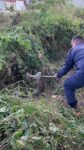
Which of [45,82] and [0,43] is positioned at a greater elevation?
[0,43]

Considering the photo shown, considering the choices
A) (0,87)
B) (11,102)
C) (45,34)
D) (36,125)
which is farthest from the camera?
(45,34)

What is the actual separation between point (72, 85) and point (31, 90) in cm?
100

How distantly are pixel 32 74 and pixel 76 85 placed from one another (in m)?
1.82

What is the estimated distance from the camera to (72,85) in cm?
809

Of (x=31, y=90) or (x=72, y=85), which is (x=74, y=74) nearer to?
(x=72, y=85)

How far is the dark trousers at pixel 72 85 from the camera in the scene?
8.00 m

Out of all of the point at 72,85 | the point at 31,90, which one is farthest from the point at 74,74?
the point at 31,90

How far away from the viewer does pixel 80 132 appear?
6.13 metres

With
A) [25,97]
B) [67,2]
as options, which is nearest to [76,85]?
[25,97]

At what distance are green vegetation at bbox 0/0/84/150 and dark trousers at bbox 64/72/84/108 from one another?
205 mm

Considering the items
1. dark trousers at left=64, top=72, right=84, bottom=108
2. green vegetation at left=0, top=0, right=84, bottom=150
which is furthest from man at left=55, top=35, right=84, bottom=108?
green vegetation at left=0, top=0, right=84, bottom=150

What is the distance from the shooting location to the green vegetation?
5.80m

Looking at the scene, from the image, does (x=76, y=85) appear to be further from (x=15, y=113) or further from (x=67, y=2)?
(x=67, y=2)

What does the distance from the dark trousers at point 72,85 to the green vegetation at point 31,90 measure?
0.21 meters
